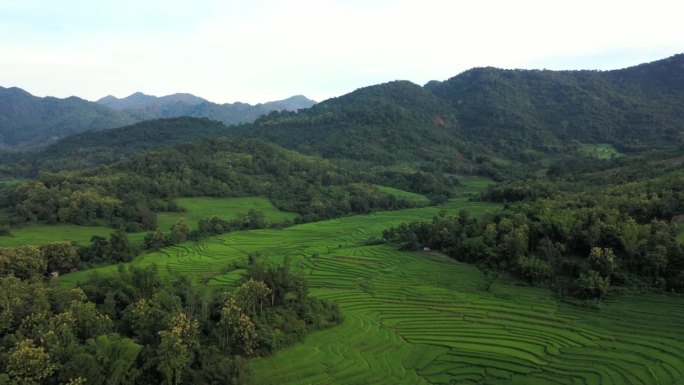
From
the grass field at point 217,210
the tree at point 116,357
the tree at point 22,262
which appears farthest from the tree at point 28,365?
the grass field at point 217,210

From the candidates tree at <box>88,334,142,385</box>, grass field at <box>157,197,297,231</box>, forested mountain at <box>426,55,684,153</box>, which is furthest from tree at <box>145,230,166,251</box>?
forested mountain at <box>426,55,684,153</box>

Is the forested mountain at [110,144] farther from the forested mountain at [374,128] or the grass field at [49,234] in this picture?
the grass field at [49,234]

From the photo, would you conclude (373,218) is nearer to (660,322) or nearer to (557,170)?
(557,170)

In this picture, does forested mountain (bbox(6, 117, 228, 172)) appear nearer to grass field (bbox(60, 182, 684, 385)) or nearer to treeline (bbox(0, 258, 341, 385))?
grass field (bbox(60, 182, 684, 385))

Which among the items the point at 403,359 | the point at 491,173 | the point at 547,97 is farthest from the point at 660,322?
the point at 547,97

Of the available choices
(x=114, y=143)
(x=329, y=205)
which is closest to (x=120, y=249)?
(x=329, y=205)

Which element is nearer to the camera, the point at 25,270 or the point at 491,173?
the point at 25,270

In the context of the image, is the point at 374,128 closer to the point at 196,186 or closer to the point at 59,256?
the point at 196,186
